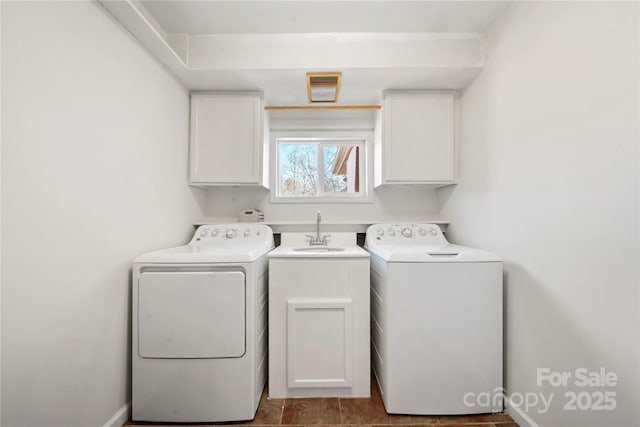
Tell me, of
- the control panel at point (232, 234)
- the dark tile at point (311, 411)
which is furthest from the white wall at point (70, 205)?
the dark tile at point (311, 411)

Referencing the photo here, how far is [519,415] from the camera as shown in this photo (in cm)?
A: 146

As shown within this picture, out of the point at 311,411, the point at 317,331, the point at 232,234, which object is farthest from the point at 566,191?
the point at 232,234

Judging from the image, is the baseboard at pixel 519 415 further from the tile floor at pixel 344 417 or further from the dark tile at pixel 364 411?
the dark tile at pixel 364 411

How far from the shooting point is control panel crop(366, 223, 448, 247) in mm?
2256

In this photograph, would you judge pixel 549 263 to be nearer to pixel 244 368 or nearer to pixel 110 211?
pixel 244 368

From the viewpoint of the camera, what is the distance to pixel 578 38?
3.83 ft

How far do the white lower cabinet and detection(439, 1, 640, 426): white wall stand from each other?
0.84 m

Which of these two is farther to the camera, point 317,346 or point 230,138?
point 230,138

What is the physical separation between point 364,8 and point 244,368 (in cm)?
216

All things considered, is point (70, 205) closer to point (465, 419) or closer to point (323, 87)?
point (323, 87)

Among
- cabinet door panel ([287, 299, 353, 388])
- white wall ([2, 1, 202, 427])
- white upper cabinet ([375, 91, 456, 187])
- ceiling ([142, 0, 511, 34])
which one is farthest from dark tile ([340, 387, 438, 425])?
ceiling ([142, 0, 511, 34])

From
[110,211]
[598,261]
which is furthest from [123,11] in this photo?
[598,261]

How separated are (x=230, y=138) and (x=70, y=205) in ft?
4.09

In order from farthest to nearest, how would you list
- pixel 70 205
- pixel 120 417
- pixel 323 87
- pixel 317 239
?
pixel 317 239 < pixel 323 87 < pixel 120 417 < pixel 70 205
